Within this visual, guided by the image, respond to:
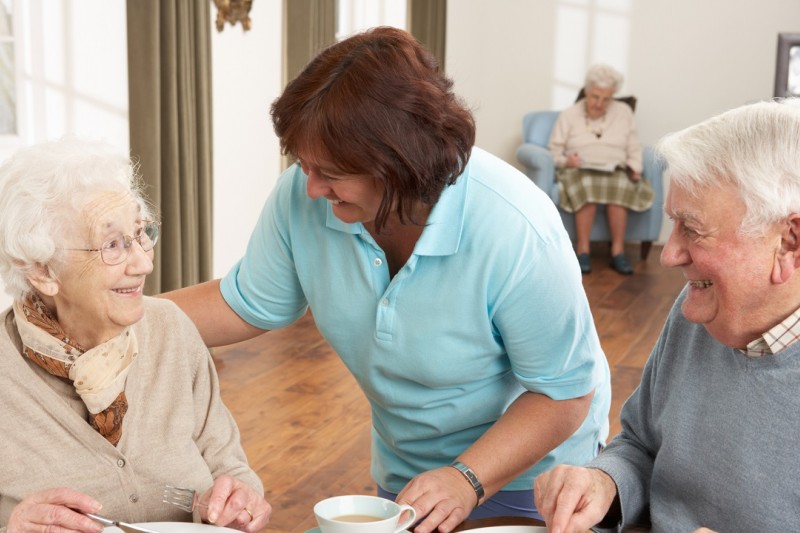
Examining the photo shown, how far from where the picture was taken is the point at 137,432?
159 cm

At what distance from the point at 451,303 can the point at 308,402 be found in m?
2.65

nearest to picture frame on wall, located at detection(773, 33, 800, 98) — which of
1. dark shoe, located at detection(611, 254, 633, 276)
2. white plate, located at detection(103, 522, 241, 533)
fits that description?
dark shoe, located at detection(611, 254, 633, 276)

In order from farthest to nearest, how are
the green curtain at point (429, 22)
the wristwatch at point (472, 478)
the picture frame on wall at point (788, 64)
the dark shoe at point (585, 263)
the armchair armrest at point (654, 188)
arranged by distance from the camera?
the green curtain at point (429, 22) < the armchair armrest at point (654, 188) < the dark shoe at point (585, 263) < the picture frame on wall at point (788, 64) < the wristwatch at point (472, 478)

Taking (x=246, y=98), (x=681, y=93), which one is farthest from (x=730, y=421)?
(x=681, y=93)

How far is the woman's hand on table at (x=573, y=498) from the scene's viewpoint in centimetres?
139

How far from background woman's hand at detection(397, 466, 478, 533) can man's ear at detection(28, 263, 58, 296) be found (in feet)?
2.00

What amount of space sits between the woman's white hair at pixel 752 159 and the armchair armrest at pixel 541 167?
19.2 feet

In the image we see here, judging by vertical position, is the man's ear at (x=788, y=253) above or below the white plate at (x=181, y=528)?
above

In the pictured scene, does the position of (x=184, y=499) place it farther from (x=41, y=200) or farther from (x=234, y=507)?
(x=41, y=200)

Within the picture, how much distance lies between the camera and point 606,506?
1.46 meters

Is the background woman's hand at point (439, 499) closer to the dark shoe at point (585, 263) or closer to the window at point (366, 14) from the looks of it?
the window at point (366, 14)

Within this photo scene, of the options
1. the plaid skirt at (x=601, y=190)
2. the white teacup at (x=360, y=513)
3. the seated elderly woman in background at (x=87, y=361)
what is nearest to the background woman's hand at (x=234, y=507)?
the seated elderly woman in background at (x=87, y=361)

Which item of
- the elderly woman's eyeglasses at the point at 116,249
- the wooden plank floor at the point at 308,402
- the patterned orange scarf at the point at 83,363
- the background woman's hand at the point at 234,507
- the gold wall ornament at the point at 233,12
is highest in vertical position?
the gold wall ornament at the point at 233,12

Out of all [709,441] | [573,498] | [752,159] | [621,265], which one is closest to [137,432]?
[573,498]
